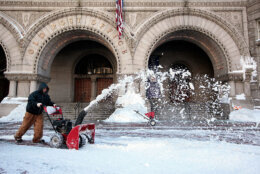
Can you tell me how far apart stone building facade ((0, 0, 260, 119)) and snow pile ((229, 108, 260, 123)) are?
780 millimetres

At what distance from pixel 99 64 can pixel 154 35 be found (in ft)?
23.9

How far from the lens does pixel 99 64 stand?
17125 millimetres

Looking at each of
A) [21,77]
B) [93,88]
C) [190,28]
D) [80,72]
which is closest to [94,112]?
[93,88]

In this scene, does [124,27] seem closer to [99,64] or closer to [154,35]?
[154,35]

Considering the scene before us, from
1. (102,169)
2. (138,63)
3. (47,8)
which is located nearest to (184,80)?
(138,63)

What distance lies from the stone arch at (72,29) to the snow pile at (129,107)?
6.48 ft

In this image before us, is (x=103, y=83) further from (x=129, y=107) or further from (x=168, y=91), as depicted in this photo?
(x=129, y=107)

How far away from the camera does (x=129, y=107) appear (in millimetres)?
10836

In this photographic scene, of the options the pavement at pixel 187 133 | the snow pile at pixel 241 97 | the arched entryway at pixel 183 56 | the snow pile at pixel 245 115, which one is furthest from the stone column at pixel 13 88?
the snow pile at pixel 241 97

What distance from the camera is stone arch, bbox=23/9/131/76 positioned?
1165 cm

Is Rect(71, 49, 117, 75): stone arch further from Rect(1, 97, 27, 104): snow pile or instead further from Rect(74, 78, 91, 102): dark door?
Rect(1, 97, 27, 104): snow pile

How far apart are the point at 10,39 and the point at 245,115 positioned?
16491 millimetres

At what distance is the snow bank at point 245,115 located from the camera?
9823 millimetres

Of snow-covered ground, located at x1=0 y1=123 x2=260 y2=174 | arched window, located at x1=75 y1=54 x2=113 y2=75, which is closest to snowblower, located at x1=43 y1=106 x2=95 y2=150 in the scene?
snow-covered ground, located at x1=0 y1=123 x2=260 y2=174
